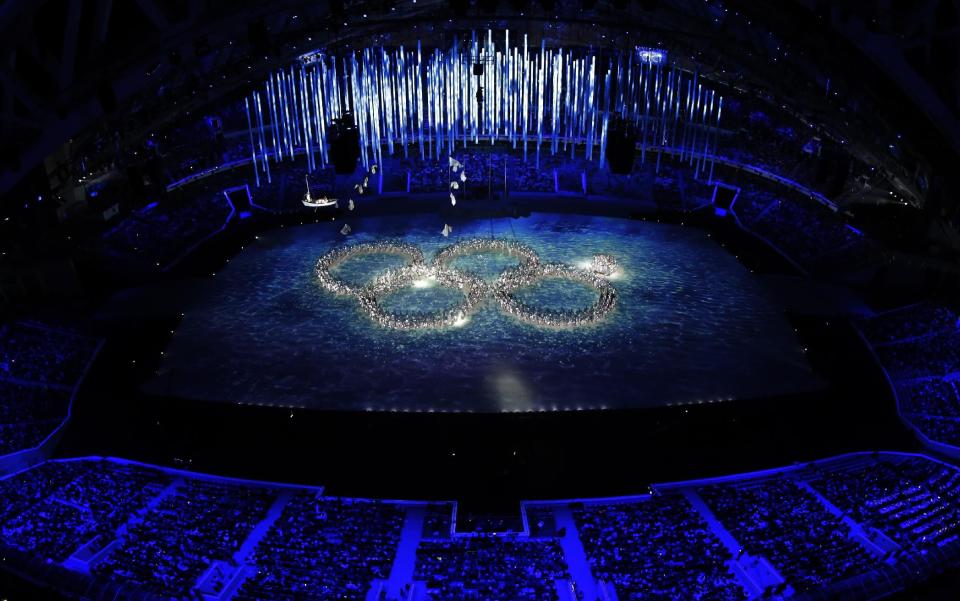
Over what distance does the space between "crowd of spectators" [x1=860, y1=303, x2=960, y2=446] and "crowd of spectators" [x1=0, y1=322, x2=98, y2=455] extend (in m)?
31.0

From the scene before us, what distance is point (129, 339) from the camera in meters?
32.4

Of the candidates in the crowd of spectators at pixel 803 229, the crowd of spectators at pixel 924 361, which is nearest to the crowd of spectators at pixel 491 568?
the crowd of spectators at pixel 924 361

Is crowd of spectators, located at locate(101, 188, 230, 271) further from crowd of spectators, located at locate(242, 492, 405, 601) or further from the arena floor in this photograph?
crowd of spectators, located at locate(242, 492, 405, 601)

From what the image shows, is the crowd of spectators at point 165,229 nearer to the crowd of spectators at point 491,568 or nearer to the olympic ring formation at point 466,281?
the olympic ring formation at point 466,281

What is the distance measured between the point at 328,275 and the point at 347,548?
20.0 m

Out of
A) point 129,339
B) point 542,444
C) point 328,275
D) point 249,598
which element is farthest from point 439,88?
point 249,598

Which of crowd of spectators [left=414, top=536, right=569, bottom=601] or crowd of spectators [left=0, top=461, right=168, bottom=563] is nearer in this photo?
crowd of spectators [left=414, top=536, right=569, bottom=601]

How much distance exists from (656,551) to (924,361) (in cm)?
1680

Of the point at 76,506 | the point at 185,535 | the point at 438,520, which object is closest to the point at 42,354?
the point at 76,506

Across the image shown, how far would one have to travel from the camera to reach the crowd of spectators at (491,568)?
17.3m

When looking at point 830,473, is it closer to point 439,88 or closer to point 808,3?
point 808,3

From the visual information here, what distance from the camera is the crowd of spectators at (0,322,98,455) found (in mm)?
25198

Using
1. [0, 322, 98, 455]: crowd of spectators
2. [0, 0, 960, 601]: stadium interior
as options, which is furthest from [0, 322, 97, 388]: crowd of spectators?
[0, 0, 960, 601]: stadium interior

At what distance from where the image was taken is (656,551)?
18875mm
